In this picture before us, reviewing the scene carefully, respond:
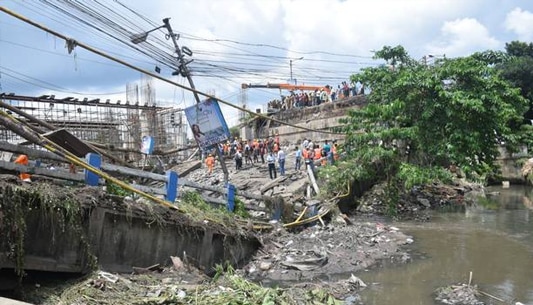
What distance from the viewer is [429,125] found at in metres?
19.2

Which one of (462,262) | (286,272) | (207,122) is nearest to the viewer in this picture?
(286,272)

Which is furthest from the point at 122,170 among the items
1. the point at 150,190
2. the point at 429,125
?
the point at 429,125

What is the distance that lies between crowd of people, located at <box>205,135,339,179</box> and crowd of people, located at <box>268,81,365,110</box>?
21.9ft

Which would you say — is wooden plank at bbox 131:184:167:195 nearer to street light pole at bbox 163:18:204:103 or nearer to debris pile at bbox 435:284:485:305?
debris pile at bbox 435:284:485:305

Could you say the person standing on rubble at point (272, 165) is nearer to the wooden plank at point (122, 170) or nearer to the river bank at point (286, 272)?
the river bank at point (286, 272)

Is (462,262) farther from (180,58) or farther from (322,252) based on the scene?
(180,58)

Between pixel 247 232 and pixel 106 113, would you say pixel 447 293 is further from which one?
pixel 106 113

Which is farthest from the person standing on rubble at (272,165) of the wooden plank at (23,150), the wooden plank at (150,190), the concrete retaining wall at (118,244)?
the wooden plank at (23,150)

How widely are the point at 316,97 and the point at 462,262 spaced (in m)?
29.9

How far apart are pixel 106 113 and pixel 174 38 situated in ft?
38.5

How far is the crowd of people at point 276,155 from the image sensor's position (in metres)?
22.7

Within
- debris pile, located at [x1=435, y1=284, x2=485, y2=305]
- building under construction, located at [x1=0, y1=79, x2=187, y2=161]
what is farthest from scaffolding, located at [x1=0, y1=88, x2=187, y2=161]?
debris pile, located at [x1=435, y1=284, x2=485, y2=305]

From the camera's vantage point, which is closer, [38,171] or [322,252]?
[38,171]

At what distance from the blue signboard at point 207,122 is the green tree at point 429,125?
5261mm
